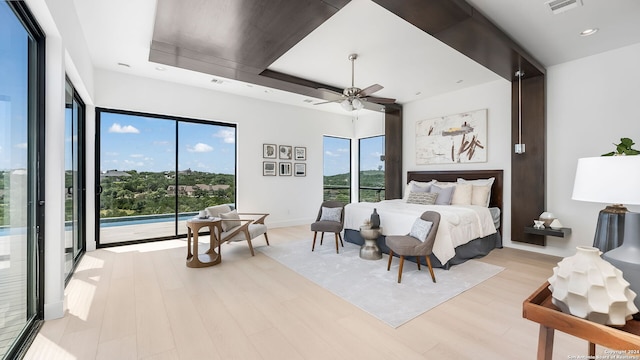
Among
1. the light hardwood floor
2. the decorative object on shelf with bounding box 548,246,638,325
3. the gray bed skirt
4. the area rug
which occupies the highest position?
the decorative object on shelf with bounding box 548,246,638,325

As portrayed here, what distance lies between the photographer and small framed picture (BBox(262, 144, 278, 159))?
246 inches

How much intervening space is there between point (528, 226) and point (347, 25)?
4.11 metres

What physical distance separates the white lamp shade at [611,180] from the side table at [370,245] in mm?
2694

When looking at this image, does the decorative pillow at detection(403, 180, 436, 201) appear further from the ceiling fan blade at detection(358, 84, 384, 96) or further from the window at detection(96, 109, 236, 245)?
the window at detection(96, 109, 236, 245)

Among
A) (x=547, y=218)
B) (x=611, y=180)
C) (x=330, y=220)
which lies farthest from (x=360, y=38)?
(x=547, y=218)

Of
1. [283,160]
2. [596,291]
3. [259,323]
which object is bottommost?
[259,323]

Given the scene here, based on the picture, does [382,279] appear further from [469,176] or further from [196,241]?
[469,176]

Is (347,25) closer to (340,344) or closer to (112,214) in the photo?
(340,344)

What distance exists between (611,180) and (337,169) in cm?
663

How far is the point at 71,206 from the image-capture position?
11.9 feet

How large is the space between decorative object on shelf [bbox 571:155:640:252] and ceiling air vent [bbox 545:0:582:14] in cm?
224

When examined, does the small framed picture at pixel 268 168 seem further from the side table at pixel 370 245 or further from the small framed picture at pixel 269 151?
the side table at pixel 370 245

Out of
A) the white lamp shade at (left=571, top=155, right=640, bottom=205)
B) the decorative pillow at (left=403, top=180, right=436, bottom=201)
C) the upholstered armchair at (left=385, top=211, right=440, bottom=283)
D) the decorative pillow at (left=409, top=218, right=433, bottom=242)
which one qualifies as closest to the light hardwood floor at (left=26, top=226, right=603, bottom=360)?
the upholstered armchair at (left=385, top=211, right=440, bottom=283)

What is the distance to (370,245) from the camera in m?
4.00
